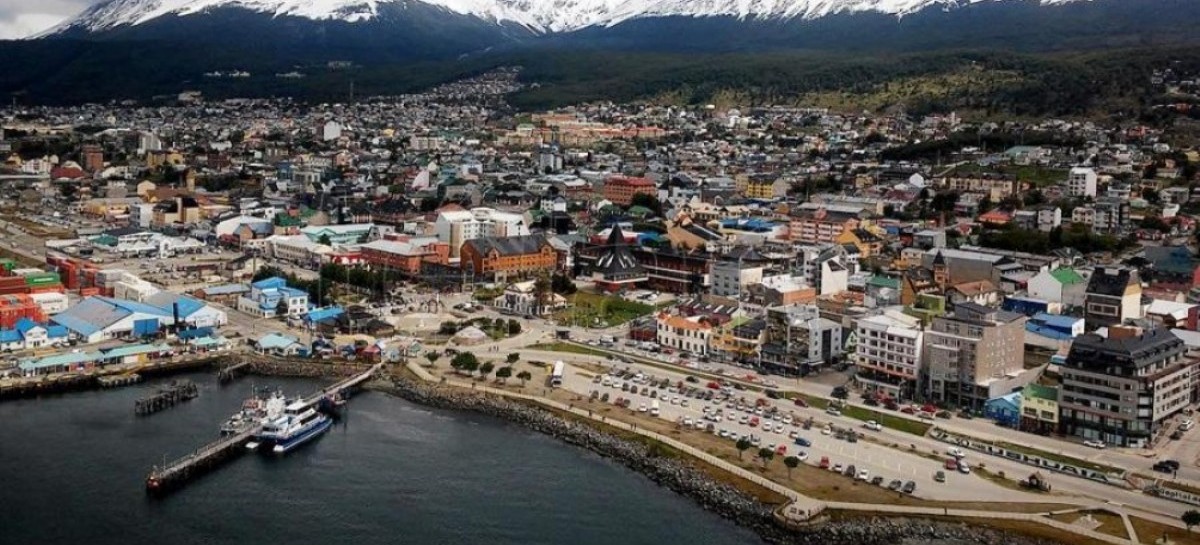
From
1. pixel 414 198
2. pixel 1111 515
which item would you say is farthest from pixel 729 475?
pixel 414 198

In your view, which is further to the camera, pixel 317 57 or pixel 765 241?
pixel 317 57

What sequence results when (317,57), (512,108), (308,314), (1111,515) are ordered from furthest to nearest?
(317,57)
(512,108)
(308,314)
(1111,515)

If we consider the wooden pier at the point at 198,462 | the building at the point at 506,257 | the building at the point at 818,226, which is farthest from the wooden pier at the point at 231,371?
the building at the point at 818,226

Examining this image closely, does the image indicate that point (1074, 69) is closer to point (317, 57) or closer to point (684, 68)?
point (684, 68)

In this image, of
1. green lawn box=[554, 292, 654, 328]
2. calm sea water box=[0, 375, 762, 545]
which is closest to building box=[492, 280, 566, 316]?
green lawn box=[554, 292, 654, 328]

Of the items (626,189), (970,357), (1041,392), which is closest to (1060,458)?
(1041,392)

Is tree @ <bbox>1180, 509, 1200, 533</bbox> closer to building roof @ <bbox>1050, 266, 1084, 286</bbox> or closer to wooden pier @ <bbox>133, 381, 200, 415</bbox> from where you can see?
building roof @ <bbox>1050, 266, 1084, 286</bbox>

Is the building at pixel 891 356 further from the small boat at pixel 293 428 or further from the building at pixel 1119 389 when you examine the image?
the small boat at pixel 293 428

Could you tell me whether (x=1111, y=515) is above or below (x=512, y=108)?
below
